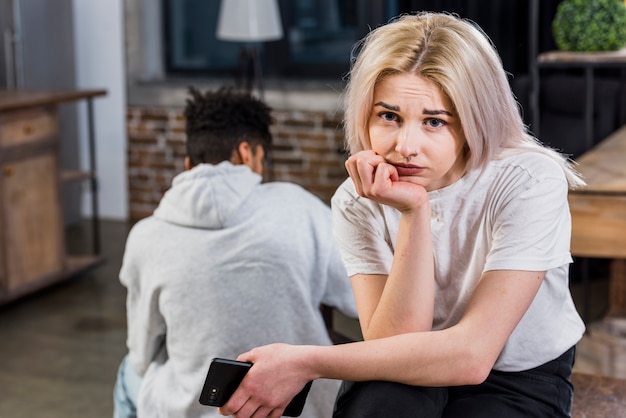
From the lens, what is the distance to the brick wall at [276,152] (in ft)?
17.5

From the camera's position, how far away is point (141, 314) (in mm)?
2025

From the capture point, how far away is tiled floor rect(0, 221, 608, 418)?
3162mm

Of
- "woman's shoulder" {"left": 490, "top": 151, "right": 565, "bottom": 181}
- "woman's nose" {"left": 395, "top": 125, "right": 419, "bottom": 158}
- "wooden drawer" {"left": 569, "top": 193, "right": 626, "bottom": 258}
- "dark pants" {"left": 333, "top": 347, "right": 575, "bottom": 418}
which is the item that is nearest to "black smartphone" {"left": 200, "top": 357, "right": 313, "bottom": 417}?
"dark pants" {"left": 333, "top": 347, "right": 575, "bottom": 418}

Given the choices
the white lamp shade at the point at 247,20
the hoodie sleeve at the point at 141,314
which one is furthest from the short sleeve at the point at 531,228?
the white lamp shade at the point at 247,20

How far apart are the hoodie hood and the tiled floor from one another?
996 mm

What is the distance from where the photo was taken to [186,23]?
5.77 meters

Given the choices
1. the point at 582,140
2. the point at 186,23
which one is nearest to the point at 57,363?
the point at 582,140

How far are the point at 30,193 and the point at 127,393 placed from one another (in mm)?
2135

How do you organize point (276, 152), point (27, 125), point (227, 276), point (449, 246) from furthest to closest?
point (276, 152)
point (27, 125)
point (227, 276)
point (449, 246)

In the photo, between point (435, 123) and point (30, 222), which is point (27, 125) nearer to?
point (30, 222)

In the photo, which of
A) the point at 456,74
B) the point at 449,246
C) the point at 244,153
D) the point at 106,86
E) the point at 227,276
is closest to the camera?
the point at 456,74

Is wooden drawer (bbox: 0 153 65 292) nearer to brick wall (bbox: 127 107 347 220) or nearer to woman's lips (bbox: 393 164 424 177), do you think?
brick wall (bbox: 127 107 347 220)

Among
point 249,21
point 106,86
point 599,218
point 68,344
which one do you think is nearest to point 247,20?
point 249,21

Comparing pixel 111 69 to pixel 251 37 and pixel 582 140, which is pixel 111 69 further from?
pixel 582 140
